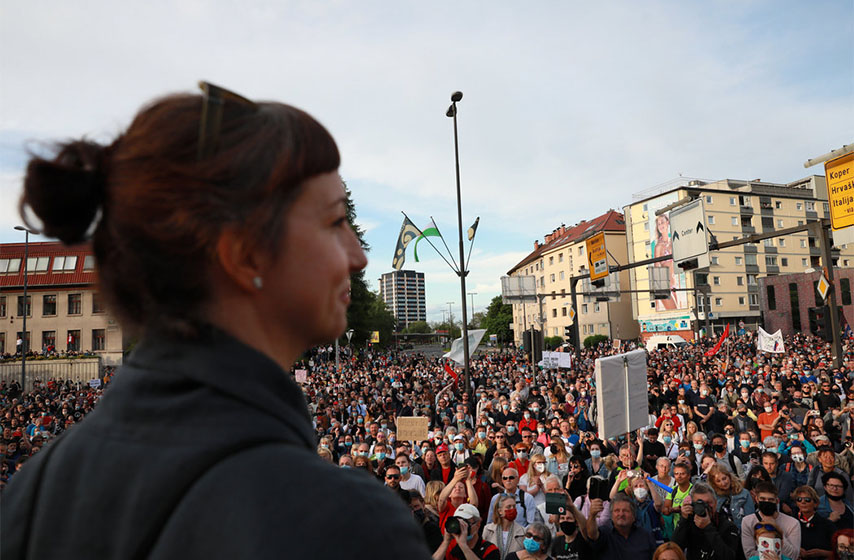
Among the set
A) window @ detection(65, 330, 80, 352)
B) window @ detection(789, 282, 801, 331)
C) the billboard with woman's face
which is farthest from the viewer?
the billboard with woman's face

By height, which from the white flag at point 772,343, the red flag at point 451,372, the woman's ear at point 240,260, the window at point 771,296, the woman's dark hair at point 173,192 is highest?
the window at point 771,296

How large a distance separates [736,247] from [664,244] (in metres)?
12.2

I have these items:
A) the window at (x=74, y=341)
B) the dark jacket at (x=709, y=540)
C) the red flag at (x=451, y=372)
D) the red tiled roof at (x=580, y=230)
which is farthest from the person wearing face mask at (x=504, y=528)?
the red tiled roof at (x=580, y=230)

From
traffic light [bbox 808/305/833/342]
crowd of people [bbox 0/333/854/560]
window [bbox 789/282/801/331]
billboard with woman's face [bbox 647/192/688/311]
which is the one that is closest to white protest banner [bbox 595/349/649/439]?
crowd of people [bbox 0/333/854/560]

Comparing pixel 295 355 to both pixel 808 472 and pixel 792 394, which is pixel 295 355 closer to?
pixel 808 472

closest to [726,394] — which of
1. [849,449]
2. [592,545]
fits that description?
[849,449]

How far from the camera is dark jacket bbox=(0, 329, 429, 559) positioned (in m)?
0.66

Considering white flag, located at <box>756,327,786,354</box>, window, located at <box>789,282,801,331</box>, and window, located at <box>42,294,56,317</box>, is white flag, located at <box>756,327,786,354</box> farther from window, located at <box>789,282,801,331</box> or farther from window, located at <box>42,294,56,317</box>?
window, located at <box>42,294,56,317</box>

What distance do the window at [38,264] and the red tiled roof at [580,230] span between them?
60.0 meters

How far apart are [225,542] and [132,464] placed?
18 cm

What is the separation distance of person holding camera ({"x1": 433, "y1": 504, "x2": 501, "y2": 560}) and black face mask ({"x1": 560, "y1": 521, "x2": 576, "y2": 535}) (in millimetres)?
737

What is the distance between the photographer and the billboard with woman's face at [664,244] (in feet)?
200

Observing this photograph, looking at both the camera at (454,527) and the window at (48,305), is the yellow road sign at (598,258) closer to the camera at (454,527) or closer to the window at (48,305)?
the camera at (454,527)

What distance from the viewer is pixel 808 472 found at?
26.6 feet
